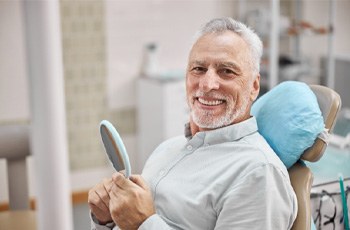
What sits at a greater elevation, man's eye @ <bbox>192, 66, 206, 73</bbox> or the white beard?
man's eye @ <bbox>192, 66, 206, 73</bbox>

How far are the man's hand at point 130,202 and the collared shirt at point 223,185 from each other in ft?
0.10

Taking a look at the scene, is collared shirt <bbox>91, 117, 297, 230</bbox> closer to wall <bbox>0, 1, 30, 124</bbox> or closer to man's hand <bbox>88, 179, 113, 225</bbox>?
man's hand <bbox>88, 179, 113, 225</bbox>

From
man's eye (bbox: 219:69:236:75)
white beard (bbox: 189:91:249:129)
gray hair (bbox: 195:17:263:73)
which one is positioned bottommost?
white beard (bbox: 189:91:249:129)

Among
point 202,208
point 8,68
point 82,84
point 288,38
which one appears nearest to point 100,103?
point 82,84

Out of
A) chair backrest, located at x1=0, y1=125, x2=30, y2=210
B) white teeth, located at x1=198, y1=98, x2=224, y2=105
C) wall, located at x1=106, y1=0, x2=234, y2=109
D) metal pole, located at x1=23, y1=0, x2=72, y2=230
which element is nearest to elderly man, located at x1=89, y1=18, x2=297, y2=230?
white teeth, located at x1=198, y1=98, x2=224, y2=105

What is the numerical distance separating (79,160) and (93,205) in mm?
2420

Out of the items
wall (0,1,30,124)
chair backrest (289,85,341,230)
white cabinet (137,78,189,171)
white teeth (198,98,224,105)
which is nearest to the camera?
chair backrest (289,85,341,230)

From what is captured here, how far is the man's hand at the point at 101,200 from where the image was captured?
146 centimetres

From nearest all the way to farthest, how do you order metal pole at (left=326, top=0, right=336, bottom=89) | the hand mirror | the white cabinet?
the hand mirror < the white cabinet < metal pole at (left=326, top=0, right=336, bottom=89)

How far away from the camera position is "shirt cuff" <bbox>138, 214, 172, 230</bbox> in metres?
1.34

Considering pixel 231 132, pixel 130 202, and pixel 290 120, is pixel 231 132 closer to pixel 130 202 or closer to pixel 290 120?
pixel 290 120

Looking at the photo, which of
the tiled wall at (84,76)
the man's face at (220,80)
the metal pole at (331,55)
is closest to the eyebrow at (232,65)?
the man's face at (220,80)

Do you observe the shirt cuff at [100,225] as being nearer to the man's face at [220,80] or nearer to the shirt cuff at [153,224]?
the shirt cuff at [153,224]

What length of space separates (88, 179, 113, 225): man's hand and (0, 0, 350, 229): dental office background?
1.92m
